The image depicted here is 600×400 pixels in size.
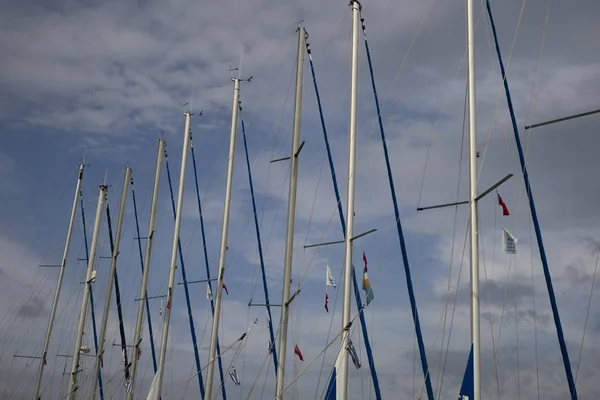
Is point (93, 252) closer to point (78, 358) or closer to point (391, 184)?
point (78, 358)

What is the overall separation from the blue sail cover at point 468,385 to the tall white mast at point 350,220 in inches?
193

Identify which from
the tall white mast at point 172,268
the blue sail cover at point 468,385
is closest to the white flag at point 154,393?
the tall white mast at point 172,268

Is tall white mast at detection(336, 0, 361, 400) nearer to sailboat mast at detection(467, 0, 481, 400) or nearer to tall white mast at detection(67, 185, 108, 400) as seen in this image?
sailboat mast at detection(467, 0, 481, 400)

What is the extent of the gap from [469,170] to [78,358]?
29150 mm

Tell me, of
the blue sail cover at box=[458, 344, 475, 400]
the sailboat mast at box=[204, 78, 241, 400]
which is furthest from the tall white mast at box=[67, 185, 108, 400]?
the blue sail cover at box=[458, 344, 475, 400]

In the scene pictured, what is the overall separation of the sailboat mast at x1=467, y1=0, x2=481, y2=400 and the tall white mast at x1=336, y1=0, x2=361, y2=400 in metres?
5.43

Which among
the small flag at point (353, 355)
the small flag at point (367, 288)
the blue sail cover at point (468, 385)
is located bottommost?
the blue sail cover at point (468, 385)

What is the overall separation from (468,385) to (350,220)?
8.16 meters

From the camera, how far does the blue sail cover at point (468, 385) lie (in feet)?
57.7

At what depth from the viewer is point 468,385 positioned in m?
17.7

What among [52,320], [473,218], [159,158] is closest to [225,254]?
[159,158]

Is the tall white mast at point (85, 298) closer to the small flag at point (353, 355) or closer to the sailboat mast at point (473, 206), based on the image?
the small flag at point (353, 355)

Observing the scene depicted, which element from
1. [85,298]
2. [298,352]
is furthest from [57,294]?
[298,352]

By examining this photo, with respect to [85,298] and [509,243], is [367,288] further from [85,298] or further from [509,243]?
[85,298]
